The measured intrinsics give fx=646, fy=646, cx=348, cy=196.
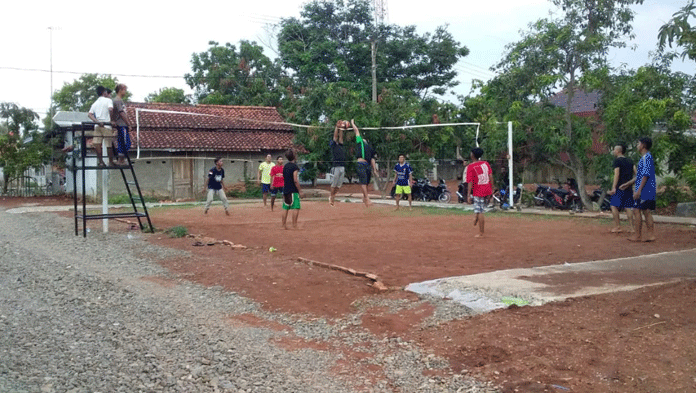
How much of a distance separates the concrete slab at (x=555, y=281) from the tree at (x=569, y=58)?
32.9 ft

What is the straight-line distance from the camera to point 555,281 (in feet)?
24.7

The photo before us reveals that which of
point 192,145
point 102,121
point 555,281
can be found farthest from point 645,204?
point 192,145

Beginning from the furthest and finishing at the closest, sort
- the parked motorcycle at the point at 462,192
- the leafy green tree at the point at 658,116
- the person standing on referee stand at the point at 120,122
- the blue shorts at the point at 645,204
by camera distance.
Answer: the parked motorcycle at the point at 462,192, the leafy green tree at the point at 658,116, the person standing on referee stand at the point at 120,122, the blue shorts at the point at 645,204

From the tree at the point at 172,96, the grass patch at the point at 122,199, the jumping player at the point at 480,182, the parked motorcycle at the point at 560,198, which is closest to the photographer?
the jumping player at the point at 480,182

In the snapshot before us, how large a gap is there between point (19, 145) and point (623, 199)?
28509mm

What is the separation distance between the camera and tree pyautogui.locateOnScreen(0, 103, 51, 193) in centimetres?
3075

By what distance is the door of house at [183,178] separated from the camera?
98.0ft

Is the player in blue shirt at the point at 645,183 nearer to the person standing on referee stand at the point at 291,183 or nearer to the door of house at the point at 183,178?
the person standing on referee stand at the point at 291,183

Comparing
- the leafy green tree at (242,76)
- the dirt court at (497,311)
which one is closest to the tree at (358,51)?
the leafy green tree at (242,76)

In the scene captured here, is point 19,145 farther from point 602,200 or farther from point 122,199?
point 602,200

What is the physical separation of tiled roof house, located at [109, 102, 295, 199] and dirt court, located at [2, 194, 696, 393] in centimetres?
1409

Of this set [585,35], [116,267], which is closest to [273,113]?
[585,35]

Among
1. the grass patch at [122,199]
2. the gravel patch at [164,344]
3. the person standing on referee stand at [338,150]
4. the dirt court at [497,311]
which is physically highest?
the person standing on referee stand at [338,150]

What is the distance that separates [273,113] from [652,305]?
98.9 ft
